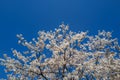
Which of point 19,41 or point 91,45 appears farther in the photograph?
point 91,45

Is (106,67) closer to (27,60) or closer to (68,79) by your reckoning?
(68,79)

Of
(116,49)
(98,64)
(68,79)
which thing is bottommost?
(68,79)

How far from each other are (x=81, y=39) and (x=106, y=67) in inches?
149

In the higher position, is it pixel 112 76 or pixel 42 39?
pixel 42 39

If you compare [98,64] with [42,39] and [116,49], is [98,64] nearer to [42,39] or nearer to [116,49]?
[116,49]

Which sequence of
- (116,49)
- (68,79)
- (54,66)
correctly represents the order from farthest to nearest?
(116,49) < (54,66) < (68,79)

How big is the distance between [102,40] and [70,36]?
3767 mm

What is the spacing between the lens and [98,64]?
2884 cm

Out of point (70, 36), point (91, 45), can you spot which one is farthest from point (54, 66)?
point (91, 45)

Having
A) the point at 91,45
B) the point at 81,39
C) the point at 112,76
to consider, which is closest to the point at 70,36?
the point at 81,39

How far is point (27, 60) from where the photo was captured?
28203 mm

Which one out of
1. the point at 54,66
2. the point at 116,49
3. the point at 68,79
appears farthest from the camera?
the point at 116,49

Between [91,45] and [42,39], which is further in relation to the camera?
[91,45]

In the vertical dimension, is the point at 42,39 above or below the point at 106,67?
above
